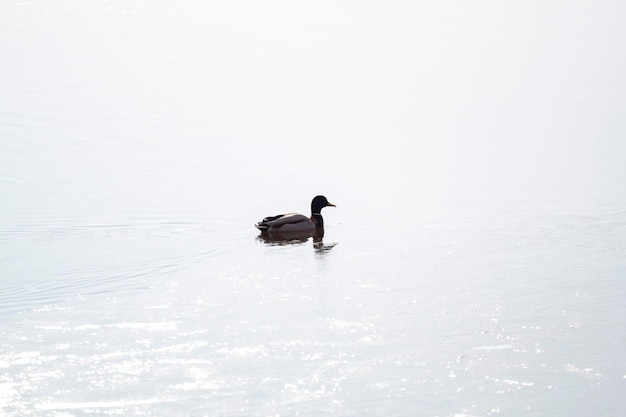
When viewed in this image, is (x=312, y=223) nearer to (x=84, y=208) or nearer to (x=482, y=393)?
(x=84, y=208)

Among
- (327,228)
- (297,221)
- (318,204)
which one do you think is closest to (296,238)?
(297,221)

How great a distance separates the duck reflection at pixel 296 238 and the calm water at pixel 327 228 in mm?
182

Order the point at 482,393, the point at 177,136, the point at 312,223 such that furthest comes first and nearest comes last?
the point at 177,136
the point at 312,223
the point at 482,393

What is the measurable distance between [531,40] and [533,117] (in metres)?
14.0

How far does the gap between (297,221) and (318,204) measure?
0.78 m

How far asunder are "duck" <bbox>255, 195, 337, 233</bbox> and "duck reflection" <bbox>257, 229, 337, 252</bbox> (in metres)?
0.05

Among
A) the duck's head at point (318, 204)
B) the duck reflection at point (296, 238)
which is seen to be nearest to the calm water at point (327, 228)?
the duck reflection at point (296, 238)

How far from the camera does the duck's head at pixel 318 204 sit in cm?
2102

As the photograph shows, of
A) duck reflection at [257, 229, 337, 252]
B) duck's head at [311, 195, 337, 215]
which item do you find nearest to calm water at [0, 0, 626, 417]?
duck reflection at [257, 229, 337, 252]

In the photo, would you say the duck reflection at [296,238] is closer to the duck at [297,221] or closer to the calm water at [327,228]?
the duck at [297,221]

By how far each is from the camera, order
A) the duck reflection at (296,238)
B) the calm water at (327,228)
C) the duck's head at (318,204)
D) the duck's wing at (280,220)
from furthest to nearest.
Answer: the duck's head at (318,204), the duck's wing at (280,220), the duck reflection at (296,238), the calm water at (327,228)

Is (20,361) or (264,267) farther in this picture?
(264,267)

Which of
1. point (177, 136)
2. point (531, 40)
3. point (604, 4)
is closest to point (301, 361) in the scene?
point (177, 136)

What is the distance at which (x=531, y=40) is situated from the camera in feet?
140
